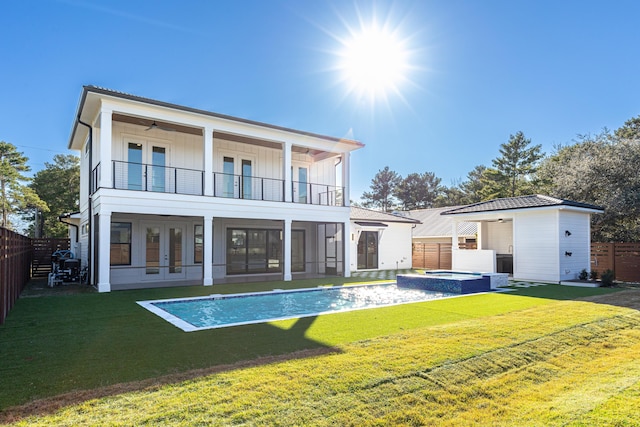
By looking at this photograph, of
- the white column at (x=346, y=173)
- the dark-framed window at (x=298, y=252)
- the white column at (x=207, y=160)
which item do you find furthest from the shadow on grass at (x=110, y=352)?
the dark-framed window at (x=298, y=252)

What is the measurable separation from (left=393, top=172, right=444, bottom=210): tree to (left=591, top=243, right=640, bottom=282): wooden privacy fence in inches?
1399

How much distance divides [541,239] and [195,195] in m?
13.9

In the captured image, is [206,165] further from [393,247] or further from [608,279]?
[608,279]

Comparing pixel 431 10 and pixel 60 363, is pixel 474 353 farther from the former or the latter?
pixel 431 10

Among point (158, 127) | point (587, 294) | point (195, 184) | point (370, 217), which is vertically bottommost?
point (587, 294)

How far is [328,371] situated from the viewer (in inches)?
176

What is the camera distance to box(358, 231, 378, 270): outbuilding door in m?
21.4

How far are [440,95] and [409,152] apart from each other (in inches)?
1370

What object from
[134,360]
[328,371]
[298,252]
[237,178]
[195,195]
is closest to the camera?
[328,371]

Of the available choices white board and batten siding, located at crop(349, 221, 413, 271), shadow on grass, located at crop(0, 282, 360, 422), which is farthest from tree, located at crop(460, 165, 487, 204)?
shadow on grass, located at crop(0, 282, 360, 422)

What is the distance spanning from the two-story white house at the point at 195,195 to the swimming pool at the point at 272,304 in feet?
9.95

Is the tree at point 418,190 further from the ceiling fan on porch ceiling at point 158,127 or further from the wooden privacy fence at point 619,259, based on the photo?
the ceiling fan on porch ceiling at point 158,127

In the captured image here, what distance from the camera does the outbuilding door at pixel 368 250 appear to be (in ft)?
70.2

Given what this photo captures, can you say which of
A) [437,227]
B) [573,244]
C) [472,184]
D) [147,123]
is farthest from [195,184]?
[472,184]
